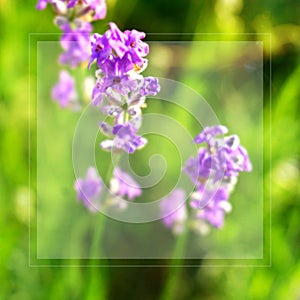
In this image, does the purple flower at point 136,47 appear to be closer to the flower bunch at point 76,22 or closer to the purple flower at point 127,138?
the purple flower at point 127,138

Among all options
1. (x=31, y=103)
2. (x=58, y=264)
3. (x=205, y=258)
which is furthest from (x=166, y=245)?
(x=31, y=103)

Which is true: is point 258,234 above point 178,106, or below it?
below

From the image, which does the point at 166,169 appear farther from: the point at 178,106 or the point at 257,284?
the point at 257,284

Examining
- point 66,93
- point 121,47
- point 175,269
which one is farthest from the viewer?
point 175,269

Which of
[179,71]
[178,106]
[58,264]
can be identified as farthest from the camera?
[179,71]

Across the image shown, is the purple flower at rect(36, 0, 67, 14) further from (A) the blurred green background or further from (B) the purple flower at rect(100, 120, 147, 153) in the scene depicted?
(A) the blurred green background

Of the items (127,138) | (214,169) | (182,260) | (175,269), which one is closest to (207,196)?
(214,169)

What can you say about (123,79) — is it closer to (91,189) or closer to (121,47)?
(121,47)
